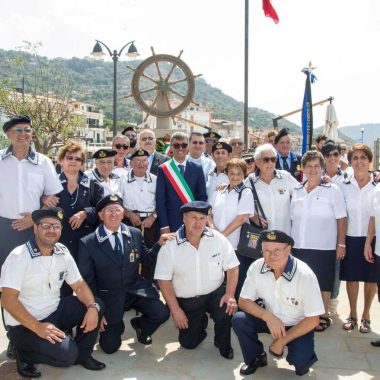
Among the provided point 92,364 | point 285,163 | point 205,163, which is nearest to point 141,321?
point 92,364

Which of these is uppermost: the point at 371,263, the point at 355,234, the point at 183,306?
the point at 355,234

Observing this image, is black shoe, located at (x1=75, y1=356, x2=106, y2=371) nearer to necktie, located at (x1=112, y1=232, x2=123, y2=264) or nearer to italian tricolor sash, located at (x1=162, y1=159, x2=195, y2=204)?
necktie, located at (x1=112, y1=232, x2=123, y2=264)

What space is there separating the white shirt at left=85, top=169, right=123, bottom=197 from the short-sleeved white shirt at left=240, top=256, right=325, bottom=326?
1.94 meters

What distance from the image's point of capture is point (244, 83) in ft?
38.5

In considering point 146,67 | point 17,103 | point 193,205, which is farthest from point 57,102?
point 193,205

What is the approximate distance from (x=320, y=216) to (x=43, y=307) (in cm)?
269

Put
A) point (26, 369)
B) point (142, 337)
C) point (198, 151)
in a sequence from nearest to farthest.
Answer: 1. point (26, 369)
2. point (142, 337)
3. point (198, 151)

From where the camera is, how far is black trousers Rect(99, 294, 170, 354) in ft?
13.8

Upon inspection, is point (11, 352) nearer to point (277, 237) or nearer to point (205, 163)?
point (277, 237)

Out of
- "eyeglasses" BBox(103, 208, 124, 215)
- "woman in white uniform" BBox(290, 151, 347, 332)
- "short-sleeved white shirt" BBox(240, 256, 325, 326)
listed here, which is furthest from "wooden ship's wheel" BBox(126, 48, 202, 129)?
"short-sleeved white shirt" BBox(240, 256, 325, 326)

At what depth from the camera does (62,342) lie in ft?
12.1

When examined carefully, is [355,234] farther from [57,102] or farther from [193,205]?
[57,102]

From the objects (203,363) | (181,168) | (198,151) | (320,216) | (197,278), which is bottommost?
(203,363)

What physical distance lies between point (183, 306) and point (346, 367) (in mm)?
1476
